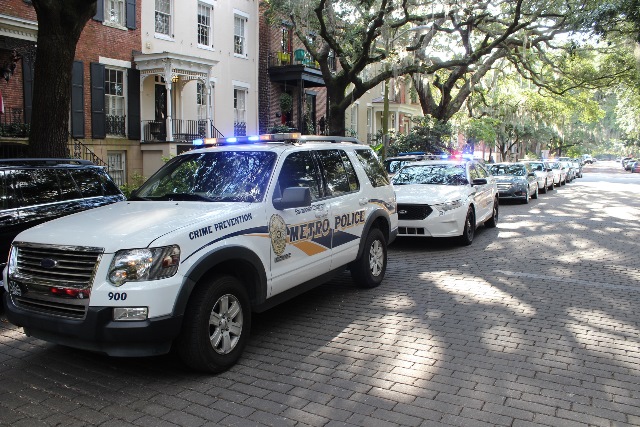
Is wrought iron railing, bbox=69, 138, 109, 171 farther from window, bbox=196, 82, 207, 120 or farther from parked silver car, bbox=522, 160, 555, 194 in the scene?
parked silver car, bbox=522, 160, 555, 194

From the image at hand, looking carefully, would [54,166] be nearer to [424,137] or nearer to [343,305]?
[343,305]

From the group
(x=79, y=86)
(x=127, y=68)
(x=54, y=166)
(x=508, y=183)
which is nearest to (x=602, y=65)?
(x=508, y=183)

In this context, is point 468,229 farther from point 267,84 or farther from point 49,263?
point 267,84

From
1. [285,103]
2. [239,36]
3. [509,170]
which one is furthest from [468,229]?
[285,103]

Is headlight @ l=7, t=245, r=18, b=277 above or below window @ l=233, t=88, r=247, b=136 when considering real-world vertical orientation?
below

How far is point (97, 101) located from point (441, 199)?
1199 cm

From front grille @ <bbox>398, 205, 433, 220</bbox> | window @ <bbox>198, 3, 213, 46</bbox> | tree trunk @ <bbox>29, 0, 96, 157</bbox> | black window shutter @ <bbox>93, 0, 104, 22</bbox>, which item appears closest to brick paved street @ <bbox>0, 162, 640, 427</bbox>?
front grille @ <bbox>398, 205, 433, 220</bbox>

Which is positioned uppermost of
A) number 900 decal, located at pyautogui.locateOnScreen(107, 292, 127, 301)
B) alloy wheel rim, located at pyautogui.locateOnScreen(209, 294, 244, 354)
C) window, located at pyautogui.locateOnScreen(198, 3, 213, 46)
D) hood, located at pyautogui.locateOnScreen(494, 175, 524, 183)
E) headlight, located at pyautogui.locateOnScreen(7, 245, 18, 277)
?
window, located at pyautogui.locateOnScreen(198, 3, 213, 46)

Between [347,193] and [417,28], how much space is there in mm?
13851

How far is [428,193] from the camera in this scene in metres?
10.8

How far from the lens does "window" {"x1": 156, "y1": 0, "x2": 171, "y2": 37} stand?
19.3 m

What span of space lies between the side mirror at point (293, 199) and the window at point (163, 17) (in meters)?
16.3

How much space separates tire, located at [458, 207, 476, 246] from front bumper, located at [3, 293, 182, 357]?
7689mm

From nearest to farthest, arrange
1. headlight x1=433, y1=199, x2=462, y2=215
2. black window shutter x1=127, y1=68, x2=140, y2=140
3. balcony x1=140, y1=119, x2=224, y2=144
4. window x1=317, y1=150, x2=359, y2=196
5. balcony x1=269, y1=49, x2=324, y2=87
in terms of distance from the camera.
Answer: window x1=317, y1=150, x2=359, y2=196 < headlight x1=433, y1=199, x2=462, y2=215 < black window shutter x1=127, y1=68, x2=140, y2=140 < balcony x1=140, y1=119, x2=224, y2=144 < balcony x1=269, y1=49, x2=324, y2=87
